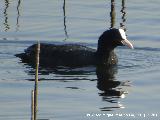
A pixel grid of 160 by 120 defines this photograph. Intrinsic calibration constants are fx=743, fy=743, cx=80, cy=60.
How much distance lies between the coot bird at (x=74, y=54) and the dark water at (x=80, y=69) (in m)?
0.28

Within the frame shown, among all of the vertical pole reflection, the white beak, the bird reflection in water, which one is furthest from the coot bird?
the vertical pole reflection

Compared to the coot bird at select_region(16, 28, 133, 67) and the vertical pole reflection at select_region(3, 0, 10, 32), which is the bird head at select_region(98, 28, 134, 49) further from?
the vertical pole reflection at select_region(3, 0, 10, 32)

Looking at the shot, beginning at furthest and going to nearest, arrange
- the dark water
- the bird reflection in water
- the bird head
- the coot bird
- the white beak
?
the bird head → the coot bird → the white beak → the bird reflection in water → the dark water

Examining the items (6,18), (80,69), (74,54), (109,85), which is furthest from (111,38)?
(6,18)

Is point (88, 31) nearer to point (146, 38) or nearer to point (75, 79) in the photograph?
point (146, 38)

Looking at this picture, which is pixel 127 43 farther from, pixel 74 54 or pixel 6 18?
pixel 6 18

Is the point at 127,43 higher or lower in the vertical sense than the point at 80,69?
higher

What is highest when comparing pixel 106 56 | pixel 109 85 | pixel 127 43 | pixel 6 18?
pixel 6 18

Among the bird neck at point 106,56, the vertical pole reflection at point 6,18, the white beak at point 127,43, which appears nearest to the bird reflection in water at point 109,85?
the bird neck at point 106,56

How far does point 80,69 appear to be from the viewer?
544 inches

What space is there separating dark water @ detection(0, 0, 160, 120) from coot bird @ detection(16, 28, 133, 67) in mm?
283

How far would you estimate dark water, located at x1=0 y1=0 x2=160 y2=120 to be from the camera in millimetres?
10211

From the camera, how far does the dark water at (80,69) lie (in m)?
10.2

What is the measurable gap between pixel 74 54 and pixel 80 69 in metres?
0.63
